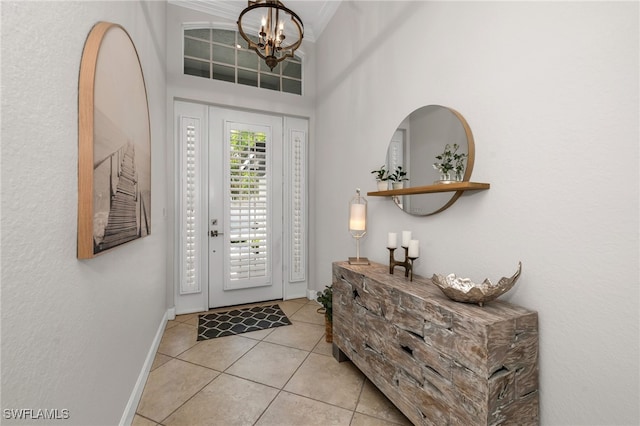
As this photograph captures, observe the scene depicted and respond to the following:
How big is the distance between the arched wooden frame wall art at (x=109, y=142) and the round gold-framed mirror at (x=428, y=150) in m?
1.59

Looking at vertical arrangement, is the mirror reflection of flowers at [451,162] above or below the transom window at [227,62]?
below

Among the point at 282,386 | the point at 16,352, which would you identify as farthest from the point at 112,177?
the point at 282,386

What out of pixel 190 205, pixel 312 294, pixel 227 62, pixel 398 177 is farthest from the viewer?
pixel 312 294

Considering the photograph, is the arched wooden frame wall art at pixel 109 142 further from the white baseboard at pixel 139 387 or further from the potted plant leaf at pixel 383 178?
the potted plant leaf at pixel 383 178

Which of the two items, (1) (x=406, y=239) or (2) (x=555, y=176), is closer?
(2) (x=555, y=176)

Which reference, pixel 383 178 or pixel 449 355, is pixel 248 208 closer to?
pixel 383 178

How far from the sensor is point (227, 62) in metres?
3.24

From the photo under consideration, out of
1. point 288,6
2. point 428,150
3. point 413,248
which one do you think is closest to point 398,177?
point 428,150

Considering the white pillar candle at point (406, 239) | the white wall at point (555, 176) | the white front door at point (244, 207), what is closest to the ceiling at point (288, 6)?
the white front door at point (244, 207)

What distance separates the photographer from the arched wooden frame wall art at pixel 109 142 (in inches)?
36.7

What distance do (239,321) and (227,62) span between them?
2956 mm

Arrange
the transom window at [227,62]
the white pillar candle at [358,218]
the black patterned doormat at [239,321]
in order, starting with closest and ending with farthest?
the white pillar candle at [358,218]
the black patterned doormat at [239,321]
the transom window at [227,62]

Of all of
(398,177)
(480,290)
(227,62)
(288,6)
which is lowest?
(480,290)

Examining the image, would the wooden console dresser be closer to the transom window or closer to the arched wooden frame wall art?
the arched wooden frame wall art
